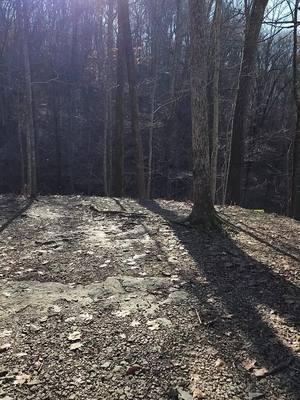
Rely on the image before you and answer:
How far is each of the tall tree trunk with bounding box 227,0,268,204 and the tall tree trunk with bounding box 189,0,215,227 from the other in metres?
5.21

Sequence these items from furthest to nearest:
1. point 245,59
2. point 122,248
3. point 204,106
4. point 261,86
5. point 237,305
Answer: point 261,86 → point 245,59 → point 204,106 → point 122,248 → point 237,305

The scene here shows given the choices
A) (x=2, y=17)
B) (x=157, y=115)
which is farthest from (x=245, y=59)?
(x=2, y=17)

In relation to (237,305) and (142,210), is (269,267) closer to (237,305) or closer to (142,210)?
(237,305)

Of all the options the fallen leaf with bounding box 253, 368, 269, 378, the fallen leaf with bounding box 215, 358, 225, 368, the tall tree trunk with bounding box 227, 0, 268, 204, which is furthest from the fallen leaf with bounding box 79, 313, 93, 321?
the tall tree trunk with bounding box 227, 0, 268, 204

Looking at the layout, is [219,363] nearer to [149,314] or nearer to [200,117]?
[149,314]

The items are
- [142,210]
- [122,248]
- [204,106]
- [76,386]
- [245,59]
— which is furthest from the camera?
[245,59]

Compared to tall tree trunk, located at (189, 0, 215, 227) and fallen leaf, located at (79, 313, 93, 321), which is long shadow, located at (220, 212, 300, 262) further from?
fallen leaf, located at (79, 313, 93, 321)

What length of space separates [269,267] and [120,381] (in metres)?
2.85

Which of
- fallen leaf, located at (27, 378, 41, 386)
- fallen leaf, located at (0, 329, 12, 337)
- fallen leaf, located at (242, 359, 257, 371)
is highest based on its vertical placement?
fallen leaf, located at (0, 329, 12, 337)

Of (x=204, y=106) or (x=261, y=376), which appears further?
(x=204, y=106)

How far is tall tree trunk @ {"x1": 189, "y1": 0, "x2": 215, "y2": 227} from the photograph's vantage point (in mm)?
6344

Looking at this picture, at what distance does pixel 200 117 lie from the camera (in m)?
6.58

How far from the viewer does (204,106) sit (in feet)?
21.5

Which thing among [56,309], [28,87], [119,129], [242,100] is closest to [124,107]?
[119,129]
